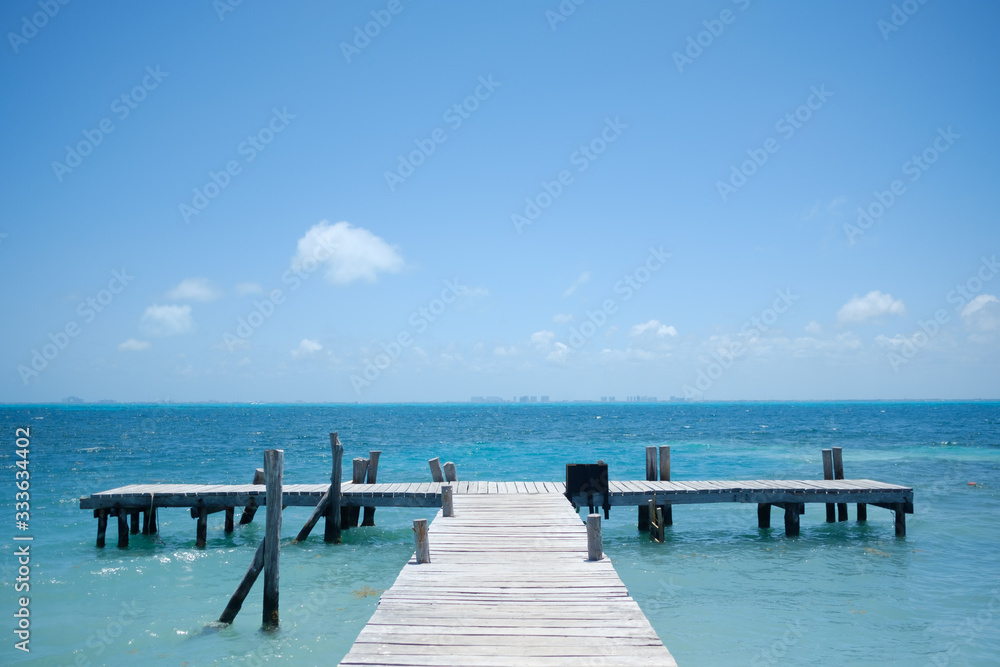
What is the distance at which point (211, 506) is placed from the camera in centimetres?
1709

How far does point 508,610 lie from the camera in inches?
299

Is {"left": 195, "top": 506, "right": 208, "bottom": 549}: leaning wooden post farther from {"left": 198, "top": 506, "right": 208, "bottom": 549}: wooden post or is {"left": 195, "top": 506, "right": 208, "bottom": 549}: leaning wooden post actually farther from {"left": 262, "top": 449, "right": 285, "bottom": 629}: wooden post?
{"left": 262, "top": 449, "right": 285, "bottom": 629}: wooden post

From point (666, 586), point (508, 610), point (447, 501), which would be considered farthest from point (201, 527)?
point (508, 610)

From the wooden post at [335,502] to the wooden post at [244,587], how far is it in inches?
220

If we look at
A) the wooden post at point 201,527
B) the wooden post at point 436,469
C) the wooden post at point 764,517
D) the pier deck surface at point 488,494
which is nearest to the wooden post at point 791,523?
the pier deck surface at point 488,494

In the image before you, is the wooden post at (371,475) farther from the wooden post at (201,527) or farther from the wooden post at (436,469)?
the wooden post at (201,527)

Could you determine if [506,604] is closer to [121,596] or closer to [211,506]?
[121,596]

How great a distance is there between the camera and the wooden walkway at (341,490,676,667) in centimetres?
625

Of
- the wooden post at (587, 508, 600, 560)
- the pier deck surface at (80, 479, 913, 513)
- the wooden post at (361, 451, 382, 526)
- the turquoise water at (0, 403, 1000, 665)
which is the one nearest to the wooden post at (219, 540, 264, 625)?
the turquoise water at (0, 403, 1000, 665)

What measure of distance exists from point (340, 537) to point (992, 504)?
23.3 metres

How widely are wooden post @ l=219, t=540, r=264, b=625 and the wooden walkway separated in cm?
293

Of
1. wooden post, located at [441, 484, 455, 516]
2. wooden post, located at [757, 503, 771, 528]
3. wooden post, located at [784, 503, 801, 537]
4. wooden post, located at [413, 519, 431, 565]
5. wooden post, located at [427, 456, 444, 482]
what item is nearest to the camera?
wooden post, located at [413, 519, 431, 565]

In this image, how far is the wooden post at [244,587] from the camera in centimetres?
1103

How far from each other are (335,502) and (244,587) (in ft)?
19.3
